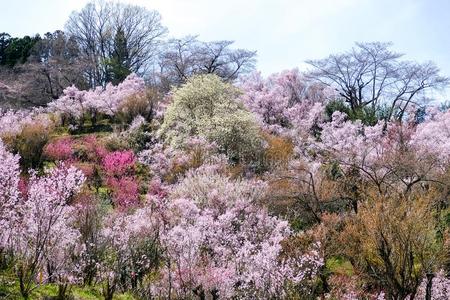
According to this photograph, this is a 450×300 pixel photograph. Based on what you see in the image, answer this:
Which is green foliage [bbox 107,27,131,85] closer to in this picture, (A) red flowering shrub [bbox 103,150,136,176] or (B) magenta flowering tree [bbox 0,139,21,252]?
(A) red flowering shrub [bbox 103,150,136,176]

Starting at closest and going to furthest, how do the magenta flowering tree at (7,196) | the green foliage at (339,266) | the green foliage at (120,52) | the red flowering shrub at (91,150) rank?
the magenta flowering tree at (7,196) → the green foliage at (339,266) → the red flowering shrub at (91,150) → the green foliage at (120,52)

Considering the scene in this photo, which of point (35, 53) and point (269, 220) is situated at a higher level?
point (35, 53)

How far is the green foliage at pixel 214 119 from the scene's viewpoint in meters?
27.7

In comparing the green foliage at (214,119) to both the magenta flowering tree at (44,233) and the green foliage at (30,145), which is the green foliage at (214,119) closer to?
the green foliage at (30,145)

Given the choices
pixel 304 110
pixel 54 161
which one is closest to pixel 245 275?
pixel 54 161

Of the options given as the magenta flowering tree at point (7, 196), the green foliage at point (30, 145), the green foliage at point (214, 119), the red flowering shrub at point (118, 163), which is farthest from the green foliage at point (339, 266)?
the green foliage at point (30, 145)

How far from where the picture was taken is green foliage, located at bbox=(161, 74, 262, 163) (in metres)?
27.7

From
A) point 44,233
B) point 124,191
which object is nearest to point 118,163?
point 124,191

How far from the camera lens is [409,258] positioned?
13.1 metres

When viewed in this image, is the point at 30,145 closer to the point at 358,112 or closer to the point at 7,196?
the point at 7,196

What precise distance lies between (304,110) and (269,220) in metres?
25.3

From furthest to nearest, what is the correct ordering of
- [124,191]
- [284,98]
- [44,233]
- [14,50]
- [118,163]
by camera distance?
[14,50] → [284,98] → [118,163] → [124,191] → [44,233]

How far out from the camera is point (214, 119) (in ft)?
92.4

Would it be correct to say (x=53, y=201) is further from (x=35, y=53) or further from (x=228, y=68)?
(x=35, y=53)
